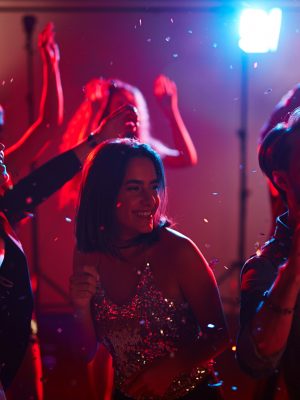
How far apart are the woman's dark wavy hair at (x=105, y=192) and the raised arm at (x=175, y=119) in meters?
0.16

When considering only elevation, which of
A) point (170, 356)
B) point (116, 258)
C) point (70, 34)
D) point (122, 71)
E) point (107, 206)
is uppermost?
point (70, 34)

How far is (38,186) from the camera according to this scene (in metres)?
1.33

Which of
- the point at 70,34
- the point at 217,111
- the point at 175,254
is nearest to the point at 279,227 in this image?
the point at 175,254

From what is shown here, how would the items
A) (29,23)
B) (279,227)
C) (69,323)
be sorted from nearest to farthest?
(279,227) → (69,323) → (29,23)

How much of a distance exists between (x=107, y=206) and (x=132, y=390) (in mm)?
540

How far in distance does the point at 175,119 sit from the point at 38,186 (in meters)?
0.49

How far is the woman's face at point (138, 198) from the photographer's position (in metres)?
1.21

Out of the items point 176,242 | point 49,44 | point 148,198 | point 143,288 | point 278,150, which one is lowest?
point 143,288

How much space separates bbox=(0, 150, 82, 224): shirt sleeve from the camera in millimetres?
1312

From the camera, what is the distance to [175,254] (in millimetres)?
1216

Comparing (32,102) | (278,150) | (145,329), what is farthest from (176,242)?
(32,102)

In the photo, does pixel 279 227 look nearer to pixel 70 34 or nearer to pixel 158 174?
pixel 158 174

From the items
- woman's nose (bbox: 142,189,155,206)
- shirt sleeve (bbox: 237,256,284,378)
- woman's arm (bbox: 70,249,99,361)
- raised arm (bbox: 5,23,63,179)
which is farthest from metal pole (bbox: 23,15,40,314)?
shirt sleeve (bbox: 237,256,284,378)

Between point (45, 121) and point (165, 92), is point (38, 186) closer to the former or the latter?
point (45, 121)
